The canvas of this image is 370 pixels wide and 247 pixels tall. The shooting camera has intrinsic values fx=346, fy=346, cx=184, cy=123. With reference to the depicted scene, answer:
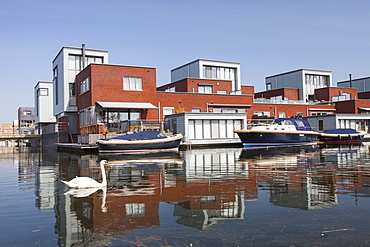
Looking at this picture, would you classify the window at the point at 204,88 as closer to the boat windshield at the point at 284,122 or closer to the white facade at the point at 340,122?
the white facade at the point at 340,122

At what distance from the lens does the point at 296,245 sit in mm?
4680

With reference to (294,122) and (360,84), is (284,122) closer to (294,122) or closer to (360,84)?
(294,122)

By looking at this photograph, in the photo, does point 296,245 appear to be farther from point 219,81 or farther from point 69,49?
point 219,81

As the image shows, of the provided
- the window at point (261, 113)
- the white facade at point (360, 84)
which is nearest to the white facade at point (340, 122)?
the window at point (261, 113)

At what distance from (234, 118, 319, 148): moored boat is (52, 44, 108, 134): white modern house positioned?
60.4 ft

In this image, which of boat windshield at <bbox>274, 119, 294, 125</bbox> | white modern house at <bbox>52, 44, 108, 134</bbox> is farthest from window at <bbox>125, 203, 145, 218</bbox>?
white modern house at <bbox>52, 44, 108, 134</bbox>

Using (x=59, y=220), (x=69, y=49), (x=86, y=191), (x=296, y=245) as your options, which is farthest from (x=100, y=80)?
(x=296, y=245)

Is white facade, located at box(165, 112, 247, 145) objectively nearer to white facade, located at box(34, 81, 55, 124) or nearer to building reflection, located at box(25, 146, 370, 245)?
building reflection, located at box(25, 146, 370, 245)

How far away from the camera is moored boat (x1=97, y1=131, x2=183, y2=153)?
920 inches

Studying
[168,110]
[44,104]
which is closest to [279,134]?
[168,110]

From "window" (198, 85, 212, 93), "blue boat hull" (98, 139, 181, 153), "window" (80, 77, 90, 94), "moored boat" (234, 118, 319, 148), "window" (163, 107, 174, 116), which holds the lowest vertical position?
"blue boat hull" (98, 139, 181, 153)

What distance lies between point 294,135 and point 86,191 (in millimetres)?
24140

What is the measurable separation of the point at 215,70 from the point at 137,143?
2805 centimetres

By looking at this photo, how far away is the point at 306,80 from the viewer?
56.1 meters
